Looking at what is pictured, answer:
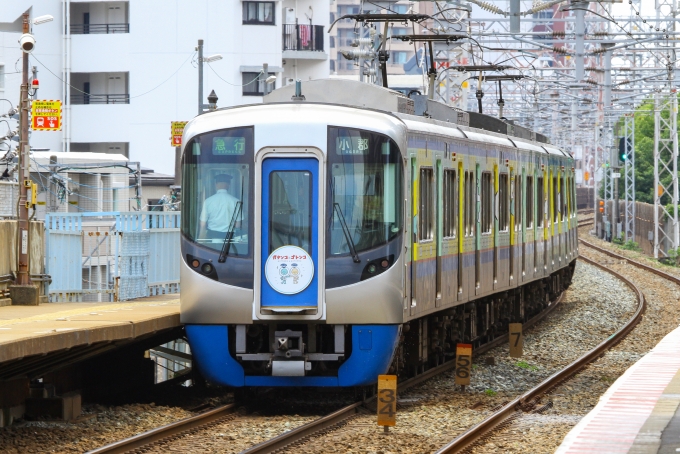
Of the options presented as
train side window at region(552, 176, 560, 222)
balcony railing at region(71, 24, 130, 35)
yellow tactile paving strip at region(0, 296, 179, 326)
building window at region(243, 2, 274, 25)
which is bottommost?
yellow tactile paving strip at region(0, 296, 179, 326)

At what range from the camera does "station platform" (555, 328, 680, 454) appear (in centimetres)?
885

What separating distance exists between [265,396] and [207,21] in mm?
30883

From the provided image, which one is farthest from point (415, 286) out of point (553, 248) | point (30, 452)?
point (553, 248)

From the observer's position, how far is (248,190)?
1155 centimetres

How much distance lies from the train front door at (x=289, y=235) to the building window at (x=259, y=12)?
3232 cm

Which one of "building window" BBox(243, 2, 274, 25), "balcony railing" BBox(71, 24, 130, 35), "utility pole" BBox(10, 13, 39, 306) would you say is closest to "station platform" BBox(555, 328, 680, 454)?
"utility pole" BBox(10, 13, 39, 306)

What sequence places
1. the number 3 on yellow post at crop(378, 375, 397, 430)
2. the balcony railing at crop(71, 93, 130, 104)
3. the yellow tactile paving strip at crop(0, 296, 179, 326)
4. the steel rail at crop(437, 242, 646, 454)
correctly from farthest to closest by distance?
the balcony railing at crop(71, 93, 130, 104) → the yellow tactile paving strip at crop(0, 296, 179, 326) → the number 3 on yellow post at crop(378, 375, 397, 430) → the steel rail at crop(437, 242, 646, 454)

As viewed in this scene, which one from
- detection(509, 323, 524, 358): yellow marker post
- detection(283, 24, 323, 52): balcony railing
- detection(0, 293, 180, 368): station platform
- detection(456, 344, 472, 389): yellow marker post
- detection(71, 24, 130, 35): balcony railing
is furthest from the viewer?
detection(283, 24, 323, 52): balcony railing

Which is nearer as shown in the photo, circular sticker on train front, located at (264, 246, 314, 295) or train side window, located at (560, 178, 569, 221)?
circular sticker on train front, located at (264, 246, 314, 295)

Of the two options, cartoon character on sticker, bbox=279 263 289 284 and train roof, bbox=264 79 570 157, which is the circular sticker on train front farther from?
train roof, bbox=264 79 570 157

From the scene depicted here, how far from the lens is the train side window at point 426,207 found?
12.7 m

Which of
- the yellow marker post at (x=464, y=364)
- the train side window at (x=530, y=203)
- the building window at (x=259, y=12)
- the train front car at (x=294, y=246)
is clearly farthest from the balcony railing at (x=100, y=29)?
the train front car at (x=294, y=246)

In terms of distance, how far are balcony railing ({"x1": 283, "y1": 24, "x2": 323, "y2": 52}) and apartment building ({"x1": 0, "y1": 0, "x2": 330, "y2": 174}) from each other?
3.94m

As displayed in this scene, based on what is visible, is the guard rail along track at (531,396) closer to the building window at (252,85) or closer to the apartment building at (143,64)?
the building window at (252,85)
